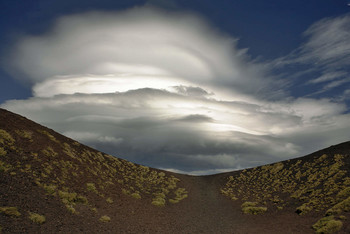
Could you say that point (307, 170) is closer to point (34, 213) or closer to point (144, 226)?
point (144, 226)

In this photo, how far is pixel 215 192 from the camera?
56.2 metres

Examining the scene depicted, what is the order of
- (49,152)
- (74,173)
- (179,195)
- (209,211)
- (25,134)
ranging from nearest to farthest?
1. (74,173)
2. (49,152)
3. (25,134)
4. (209,211)
5. (179,195)

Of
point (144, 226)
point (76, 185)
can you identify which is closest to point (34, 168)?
point (76, 185)

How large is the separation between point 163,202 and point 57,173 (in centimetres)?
1720

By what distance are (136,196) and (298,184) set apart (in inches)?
1265

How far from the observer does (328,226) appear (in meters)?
23.7

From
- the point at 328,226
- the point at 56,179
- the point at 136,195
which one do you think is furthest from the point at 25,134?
the point at 328,226

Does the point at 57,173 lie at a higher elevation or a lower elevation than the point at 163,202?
higher

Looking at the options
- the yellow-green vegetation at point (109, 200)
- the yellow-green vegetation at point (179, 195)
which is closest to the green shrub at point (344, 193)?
the yellow-green vegetation at point (179, 195)

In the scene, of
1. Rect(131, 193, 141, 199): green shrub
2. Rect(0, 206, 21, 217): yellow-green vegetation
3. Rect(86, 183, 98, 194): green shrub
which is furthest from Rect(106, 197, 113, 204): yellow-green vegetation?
Rect(0, 206, 21, 217): yellow-green vegetation

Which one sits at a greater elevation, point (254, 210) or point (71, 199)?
point (71, 199)

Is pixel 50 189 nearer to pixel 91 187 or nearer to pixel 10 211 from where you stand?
pixel 91 187

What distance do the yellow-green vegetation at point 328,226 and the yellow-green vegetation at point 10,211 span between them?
27365mm

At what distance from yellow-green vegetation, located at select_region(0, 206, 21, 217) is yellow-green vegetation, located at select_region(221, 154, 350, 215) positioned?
32.6 m
